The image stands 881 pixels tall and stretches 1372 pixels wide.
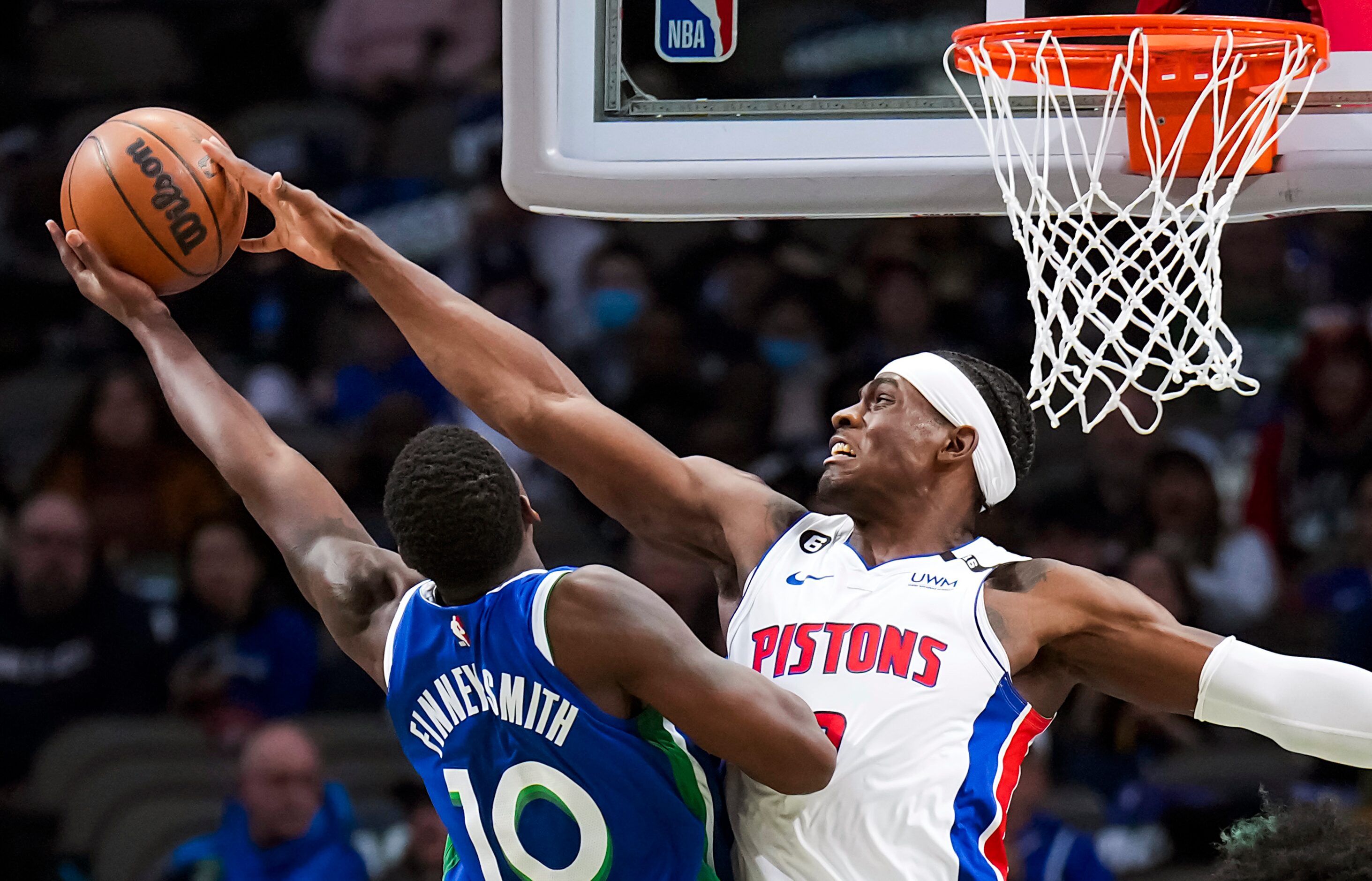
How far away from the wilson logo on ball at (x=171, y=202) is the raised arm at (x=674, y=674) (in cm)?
118

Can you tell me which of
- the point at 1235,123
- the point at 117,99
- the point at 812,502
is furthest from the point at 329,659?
the point at 1235,123

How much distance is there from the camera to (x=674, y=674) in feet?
7.39

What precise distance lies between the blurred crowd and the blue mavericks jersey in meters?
2.58

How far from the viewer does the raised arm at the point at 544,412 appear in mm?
2959

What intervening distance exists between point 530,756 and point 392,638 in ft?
1.12

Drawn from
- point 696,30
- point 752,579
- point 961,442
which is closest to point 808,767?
point 752,579

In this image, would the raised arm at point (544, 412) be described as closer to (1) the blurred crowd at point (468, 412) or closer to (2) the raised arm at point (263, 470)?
(2) the raised arm at point (263, 470)

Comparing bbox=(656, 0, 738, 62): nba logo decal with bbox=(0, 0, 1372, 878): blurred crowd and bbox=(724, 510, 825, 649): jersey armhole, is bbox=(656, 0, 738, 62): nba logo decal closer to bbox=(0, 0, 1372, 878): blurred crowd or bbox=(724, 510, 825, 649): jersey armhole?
bbox=(724, 510, 825, 649): jersey armhole

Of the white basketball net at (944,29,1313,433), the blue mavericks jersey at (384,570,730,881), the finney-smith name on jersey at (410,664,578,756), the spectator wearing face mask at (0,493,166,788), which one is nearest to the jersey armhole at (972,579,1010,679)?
the white basketball net at (944,29,1313,433)

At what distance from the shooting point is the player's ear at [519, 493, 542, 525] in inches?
98.3

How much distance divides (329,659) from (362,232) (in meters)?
2.65

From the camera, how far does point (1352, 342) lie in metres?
5.25

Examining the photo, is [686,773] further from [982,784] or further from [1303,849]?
[1303,849]

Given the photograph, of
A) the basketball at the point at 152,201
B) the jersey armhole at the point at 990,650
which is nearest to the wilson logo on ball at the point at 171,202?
the basketball at the point at 152,201
